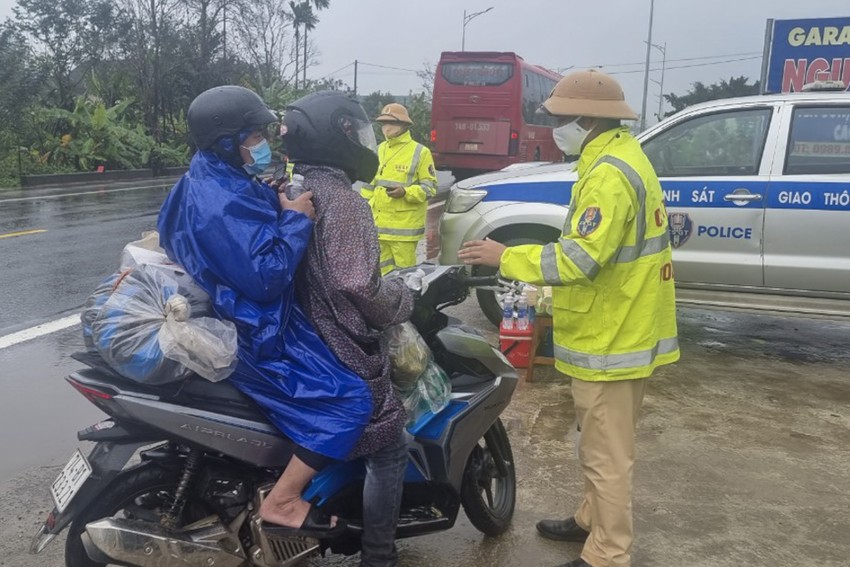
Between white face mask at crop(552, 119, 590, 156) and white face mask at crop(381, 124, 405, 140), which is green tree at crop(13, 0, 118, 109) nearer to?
white face mask at crop(381, 124, 405, 140)

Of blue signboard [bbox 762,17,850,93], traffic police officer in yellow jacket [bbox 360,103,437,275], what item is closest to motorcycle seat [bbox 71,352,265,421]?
traffic police officer in yellow jacket [bbox 360,103,437,275]

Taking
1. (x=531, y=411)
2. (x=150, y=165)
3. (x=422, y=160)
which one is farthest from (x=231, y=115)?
(x=150, y=165)

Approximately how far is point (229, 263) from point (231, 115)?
1.66 ft

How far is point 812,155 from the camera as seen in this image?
590 centimetres

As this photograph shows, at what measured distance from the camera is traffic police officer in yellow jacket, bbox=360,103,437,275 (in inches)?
255

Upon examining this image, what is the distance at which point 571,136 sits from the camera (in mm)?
3084

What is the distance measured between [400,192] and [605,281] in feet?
11.8

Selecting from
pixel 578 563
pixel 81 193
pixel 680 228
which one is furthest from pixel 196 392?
pixel 81 193

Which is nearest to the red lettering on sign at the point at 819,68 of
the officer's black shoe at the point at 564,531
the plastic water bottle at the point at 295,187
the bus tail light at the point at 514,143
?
the officer's black shoe at the point at 564,531

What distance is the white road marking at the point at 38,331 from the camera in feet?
20.0

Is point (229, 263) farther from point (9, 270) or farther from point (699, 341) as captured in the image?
point (9, 270)

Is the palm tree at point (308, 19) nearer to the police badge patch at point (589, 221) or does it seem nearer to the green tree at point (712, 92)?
the green tree at point (712, 92)

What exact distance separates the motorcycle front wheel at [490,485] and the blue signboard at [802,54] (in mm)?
8416

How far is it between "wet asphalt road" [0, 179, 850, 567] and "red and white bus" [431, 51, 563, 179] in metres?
13.9
